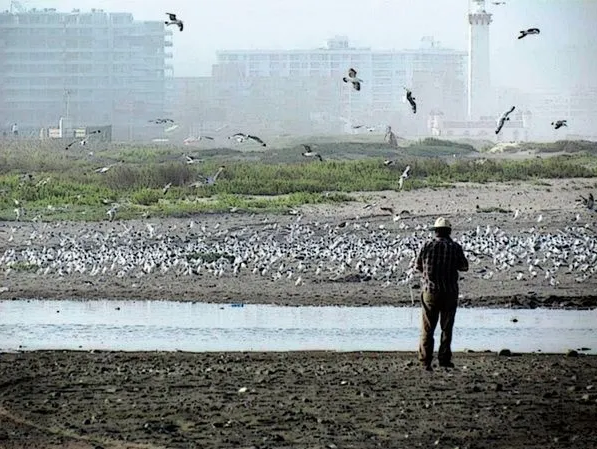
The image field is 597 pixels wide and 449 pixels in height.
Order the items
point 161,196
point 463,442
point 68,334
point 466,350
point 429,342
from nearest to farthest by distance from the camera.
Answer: point 463,442 < point 429,342 < point 466,350 < point 68,334 < point 161,196

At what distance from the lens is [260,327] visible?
12.9 metres

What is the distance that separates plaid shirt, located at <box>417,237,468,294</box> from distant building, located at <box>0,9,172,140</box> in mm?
16958

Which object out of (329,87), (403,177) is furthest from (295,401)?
(329,87)

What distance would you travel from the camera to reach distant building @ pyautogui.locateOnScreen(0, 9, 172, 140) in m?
26.7

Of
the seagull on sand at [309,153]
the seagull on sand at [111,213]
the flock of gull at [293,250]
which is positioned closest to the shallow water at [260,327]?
the flock of gull at [293,250]

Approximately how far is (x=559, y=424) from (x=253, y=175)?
15.4m

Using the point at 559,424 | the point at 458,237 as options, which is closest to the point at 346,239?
the point at 458,237

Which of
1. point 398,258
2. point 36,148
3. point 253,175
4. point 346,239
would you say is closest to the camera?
point 398,258

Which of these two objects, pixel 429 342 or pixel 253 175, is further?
pixel 253 175

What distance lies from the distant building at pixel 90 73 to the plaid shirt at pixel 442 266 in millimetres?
16958

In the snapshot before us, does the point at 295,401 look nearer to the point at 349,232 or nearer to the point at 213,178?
the point at 349,232

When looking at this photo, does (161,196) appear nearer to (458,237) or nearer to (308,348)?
(458,237)

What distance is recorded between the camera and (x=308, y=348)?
11.6 metres

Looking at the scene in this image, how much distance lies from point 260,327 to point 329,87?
15.7 m
